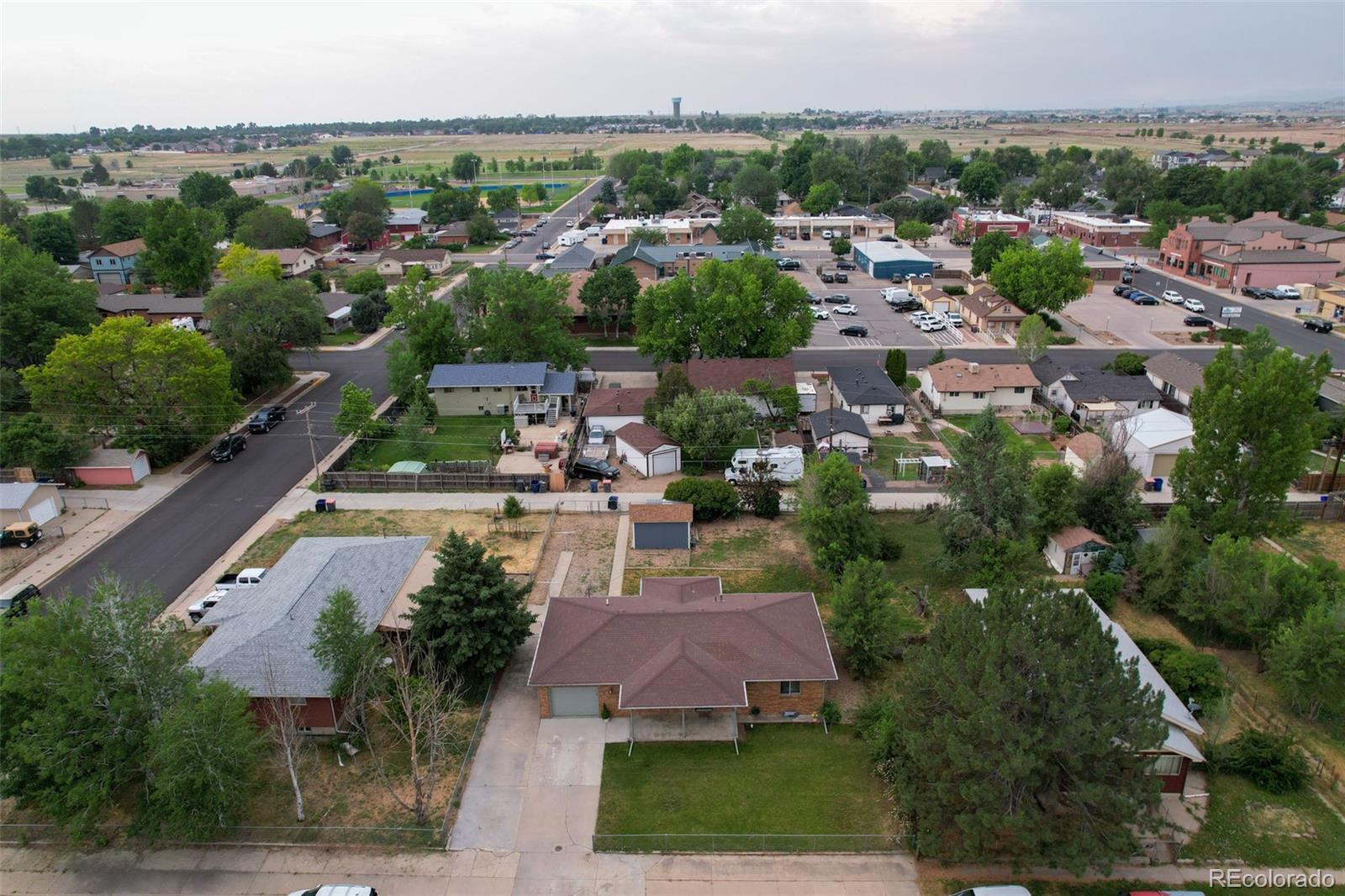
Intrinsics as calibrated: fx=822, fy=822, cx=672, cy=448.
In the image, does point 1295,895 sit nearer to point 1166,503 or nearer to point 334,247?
point 1166,503

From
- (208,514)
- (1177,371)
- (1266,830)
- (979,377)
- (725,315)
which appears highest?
(725,315)

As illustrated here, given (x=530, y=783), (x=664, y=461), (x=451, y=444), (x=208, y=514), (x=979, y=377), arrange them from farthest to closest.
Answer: (x=979, y=377), (x=451, y=444), (x=664, y=461), (x=208, y=514), (x=530, y=783)

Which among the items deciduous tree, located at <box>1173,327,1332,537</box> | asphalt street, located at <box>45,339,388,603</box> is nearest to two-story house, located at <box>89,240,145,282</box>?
asphalt street, located at <box>45,339,388,603</box>

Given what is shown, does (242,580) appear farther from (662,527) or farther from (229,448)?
(662,527)

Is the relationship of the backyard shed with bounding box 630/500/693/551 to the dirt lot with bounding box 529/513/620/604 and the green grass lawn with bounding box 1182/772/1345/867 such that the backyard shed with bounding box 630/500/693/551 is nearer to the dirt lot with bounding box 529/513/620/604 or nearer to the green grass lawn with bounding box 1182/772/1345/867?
the dirt lot with bounding box 529/513/620/604

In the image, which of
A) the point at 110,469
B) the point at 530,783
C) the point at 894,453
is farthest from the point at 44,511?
the point at 894,453

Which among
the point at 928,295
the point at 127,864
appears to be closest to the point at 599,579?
the point at 127,864
